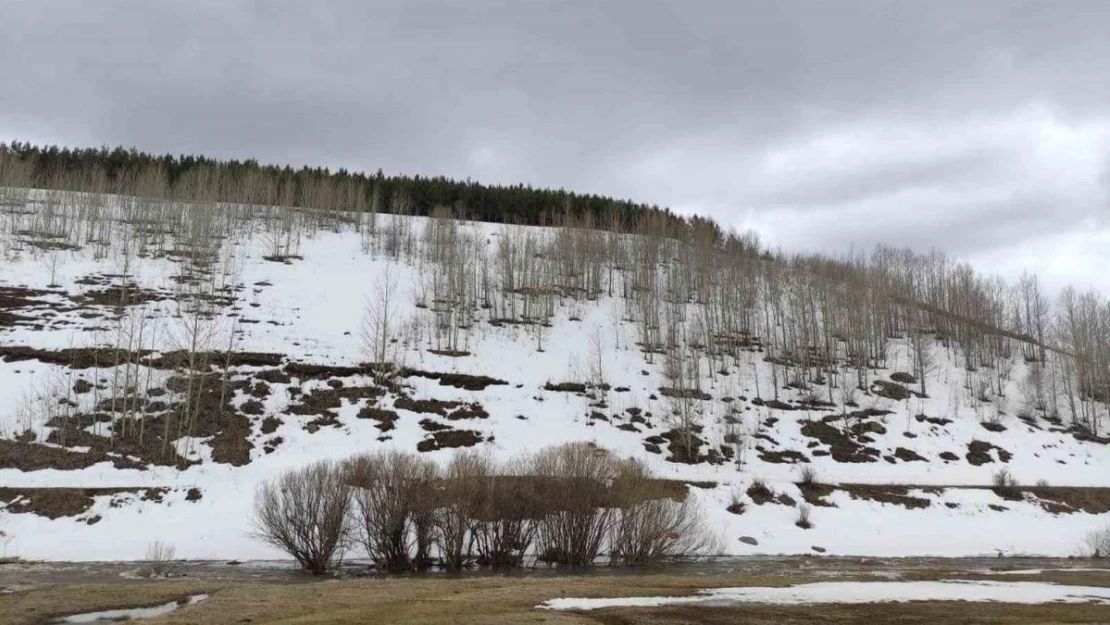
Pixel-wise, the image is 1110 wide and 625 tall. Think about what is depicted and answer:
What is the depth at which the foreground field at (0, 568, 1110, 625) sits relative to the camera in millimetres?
11414

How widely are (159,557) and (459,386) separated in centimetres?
1826

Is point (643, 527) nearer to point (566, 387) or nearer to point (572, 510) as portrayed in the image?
point (572, 510)

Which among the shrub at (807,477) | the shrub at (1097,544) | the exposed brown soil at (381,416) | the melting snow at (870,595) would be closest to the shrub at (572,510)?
the melting snow at (870,595)

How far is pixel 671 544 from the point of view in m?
23.6

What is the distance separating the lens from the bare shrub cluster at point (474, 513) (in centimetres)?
2091

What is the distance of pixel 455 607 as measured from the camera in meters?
12.4

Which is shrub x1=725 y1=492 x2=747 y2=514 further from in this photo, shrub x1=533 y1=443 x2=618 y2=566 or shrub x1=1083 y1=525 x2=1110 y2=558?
shrub x1=1083 y1=525 x2=1110 y2=558

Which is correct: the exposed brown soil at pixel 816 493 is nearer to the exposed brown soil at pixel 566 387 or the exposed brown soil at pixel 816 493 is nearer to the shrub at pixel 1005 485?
the shrub at pixel 1005 485

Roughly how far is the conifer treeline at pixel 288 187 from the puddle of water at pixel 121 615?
48.3 meters

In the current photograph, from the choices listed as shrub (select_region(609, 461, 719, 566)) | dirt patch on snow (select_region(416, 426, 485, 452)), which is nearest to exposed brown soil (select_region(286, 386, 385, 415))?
dirt patch on snow (select_region(416, 426, 485, 452))

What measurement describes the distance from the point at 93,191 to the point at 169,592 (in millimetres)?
51694

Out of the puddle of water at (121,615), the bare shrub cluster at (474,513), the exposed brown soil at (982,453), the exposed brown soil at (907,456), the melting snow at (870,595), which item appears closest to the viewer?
the puddle of water at (121,615)

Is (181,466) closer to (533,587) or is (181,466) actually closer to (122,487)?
(122,487)

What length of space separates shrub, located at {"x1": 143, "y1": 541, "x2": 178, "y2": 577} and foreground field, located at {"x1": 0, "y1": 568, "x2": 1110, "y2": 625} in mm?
2290
